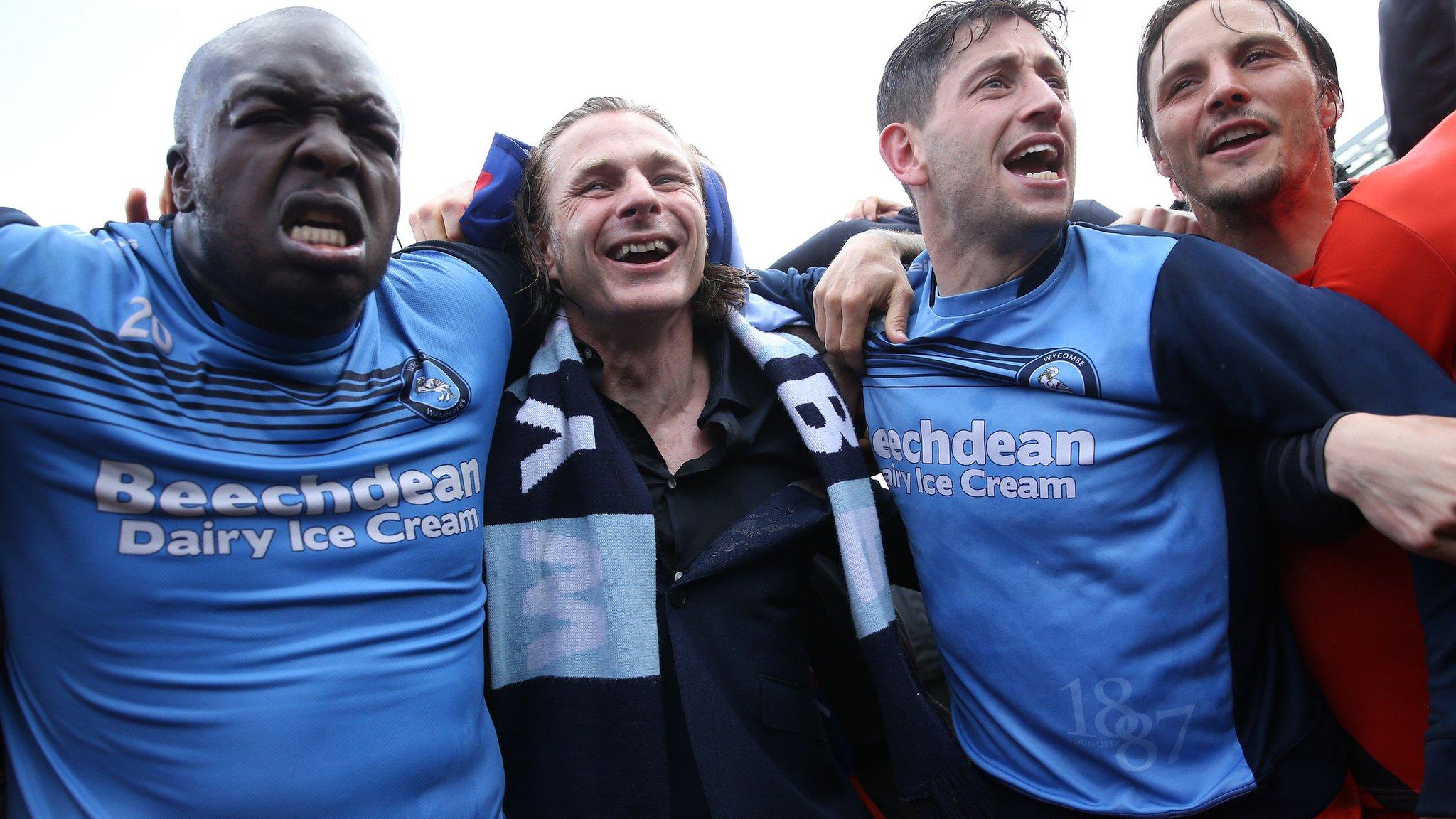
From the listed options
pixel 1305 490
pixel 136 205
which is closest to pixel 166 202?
pixel 136 205

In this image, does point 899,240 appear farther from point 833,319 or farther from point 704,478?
point 704,478

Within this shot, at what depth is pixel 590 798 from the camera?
74.7 inches

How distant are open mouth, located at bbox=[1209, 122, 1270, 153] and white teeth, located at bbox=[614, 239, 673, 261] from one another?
1.51m

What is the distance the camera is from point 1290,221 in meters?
2.33

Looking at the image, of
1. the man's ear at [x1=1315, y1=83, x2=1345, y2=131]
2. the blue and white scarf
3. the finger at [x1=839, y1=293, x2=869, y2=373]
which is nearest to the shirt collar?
the blue and white scarf

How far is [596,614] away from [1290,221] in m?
2.06

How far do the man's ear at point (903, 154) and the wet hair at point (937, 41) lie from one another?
0.04m

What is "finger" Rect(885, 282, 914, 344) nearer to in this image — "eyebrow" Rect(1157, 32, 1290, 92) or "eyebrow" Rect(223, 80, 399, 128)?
"eyebrow" Rect(1157, 32, 1290, 92)

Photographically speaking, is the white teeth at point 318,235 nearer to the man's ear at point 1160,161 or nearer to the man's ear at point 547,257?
the man's ear at point 547,257

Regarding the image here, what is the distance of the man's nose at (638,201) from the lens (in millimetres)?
2281

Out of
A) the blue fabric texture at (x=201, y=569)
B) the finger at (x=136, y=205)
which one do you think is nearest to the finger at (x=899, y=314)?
the blue fabric texture at (x=201, y=569)

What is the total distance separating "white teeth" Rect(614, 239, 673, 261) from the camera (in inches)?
90.9

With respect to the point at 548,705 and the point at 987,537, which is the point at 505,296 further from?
the point at 987,537

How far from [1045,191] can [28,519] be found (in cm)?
212
